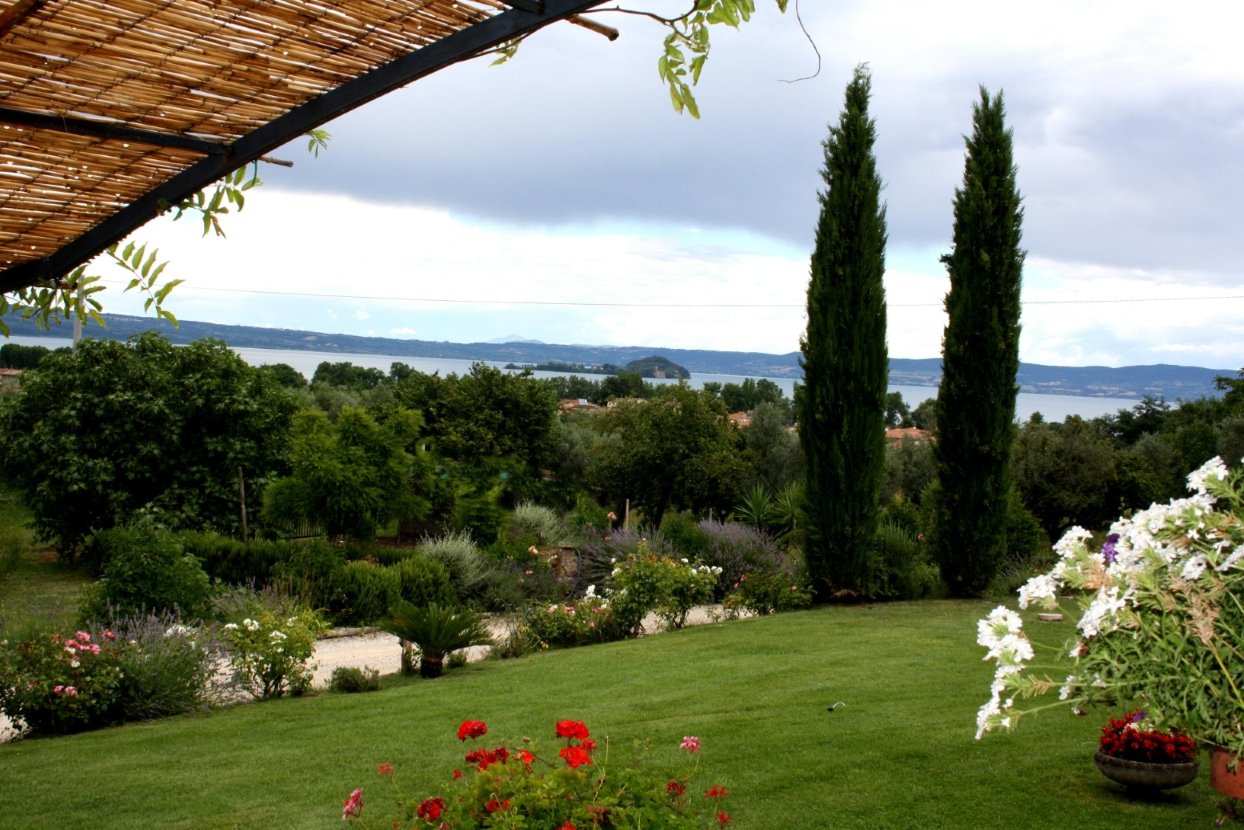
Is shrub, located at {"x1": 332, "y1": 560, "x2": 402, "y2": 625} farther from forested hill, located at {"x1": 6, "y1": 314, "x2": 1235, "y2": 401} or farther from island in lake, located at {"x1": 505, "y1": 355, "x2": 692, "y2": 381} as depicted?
island in lake, located at {"x1": 505, "y1": 355, "x2": 692, "y2": 381}

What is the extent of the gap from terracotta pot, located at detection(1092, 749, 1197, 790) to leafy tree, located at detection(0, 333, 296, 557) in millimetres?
15904

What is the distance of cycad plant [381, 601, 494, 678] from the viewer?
9.09 m

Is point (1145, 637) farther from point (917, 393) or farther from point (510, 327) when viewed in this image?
point (510, 327)

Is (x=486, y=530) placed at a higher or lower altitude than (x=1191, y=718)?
lower

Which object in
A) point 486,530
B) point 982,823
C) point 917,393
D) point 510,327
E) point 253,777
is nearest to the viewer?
point 982,823

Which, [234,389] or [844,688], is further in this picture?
[234,389]

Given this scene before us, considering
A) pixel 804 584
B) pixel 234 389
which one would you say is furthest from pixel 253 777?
pixel 234 389

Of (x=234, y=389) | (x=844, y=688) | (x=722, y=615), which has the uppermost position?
(x=234, y=389)

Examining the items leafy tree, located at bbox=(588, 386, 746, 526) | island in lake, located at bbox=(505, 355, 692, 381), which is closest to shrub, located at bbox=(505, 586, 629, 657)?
leafy tree, located at bbox=(588, 386, 746, 526)

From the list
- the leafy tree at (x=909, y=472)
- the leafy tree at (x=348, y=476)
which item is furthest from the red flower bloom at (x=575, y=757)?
the leafy tree at (x=909, y=472)

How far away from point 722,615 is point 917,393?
27509mm

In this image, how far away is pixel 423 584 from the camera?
508 inches

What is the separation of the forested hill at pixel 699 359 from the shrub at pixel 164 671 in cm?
1326

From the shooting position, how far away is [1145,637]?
2426 mm
